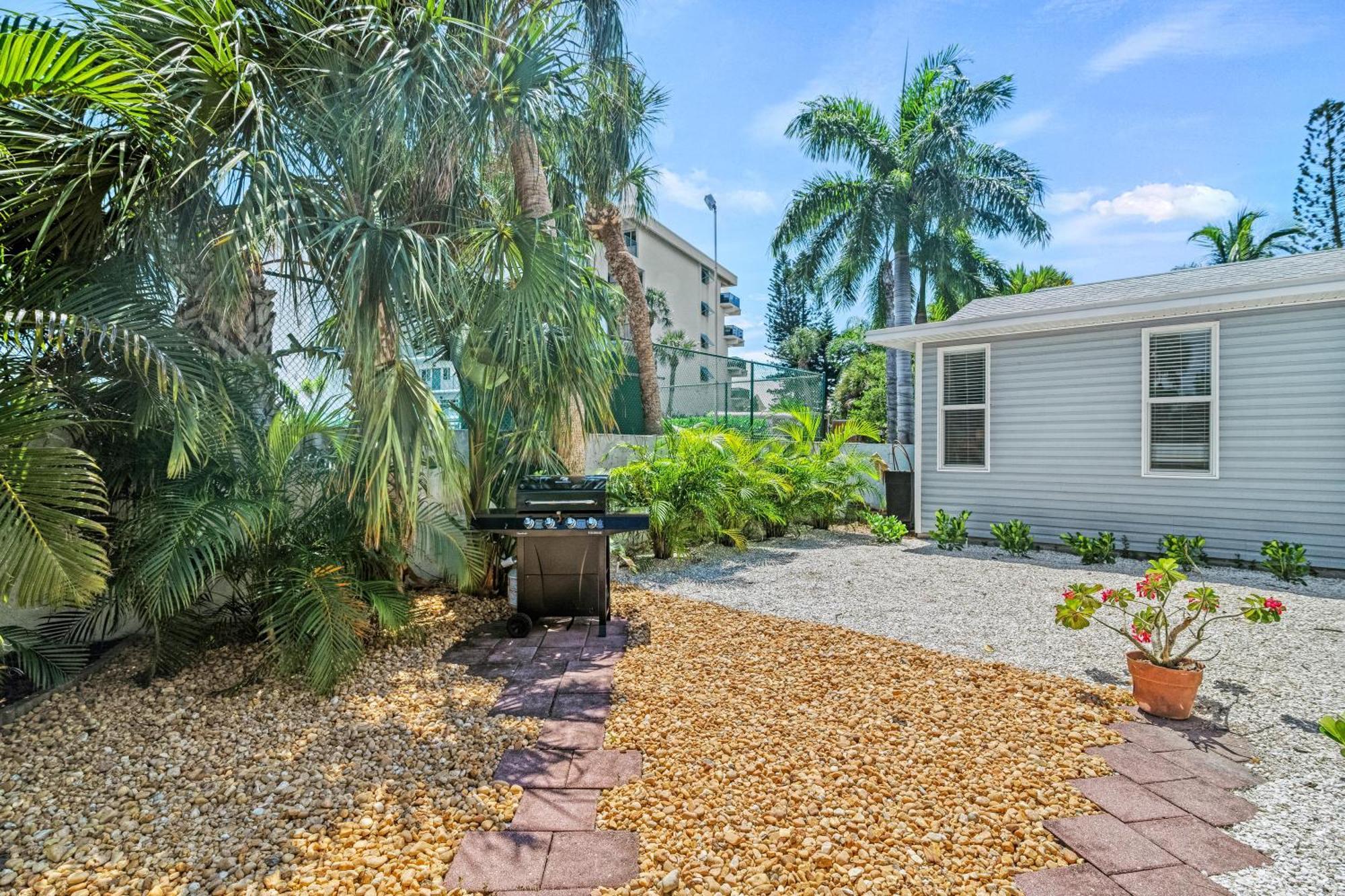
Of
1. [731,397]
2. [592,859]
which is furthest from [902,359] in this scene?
[592,859]

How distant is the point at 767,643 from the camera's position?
3.87 meters

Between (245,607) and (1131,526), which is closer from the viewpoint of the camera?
(245,607)

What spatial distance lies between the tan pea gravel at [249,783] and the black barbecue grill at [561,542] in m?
0.87

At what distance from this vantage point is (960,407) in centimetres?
762

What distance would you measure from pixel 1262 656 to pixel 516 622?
4.35 metres

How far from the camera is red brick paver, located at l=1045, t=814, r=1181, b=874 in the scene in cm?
183

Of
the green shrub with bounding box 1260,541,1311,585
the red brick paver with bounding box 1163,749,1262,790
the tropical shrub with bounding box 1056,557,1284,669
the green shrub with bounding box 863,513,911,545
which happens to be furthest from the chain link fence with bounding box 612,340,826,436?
the red brick paver with bounding box 1163,749,1262,790

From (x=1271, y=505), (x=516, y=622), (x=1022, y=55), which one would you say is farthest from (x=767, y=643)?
(x=1022, y=55)

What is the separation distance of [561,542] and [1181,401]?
242 inches

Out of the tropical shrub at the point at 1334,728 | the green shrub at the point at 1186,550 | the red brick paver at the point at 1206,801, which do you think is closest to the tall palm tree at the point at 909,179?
the green shrub at the point at 1186,550

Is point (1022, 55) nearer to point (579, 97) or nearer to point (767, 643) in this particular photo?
point (579, 97)

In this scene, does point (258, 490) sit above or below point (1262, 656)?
above

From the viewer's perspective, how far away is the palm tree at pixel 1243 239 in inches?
680

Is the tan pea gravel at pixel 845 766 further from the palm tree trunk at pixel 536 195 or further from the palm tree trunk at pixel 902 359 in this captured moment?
the palm tree trunk at pixel 902 359
